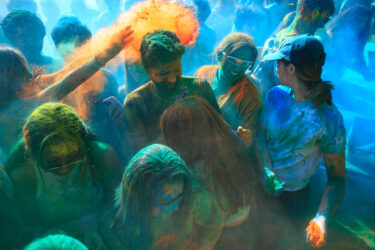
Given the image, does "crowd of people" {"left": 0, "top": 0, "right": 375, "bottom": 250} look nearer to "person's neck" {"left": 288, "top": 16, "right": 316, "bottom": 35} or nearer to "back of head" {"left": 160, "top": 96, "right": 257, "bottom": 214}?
"back of head" {"left": 160, "top": 96, "right": 257, "bottom": 214}

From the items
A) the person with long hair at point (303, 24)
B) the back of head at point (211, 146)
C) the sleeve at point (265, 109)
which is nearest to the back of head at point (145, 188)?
the back of head at point (211, 146)

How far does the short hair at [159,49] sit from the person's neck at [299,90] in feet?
3.44

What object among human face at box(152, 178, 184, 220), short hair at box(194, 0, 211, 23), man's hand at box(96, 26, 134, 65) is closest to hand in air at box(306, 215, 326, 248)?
human face at box(152, 178, 184, 220)

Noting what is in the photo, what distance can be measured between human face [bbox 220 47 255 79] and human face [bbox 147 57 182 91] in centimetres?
71

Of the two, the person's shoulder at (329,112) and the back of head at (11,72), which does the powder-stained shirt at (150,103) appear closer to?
the person's shoulder at (329,112)

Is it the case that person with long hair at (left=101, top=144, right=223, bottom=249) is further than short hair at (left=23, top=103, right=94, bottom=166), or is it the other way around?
short hair at (left=23, top=103, right=94, bottom=166)

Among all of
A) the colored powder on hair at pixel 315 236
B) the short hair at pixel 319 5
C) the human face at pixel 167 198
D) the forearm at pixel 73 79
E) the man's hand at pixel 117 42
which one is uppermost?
the short hair at pixel 319 5

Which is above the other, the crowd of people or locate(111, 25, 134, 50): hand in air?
locate(111, 25, 134, 50): hand in air

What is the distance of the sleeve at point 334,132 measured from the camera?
1625mm

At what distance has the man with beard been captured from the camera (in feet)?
6.00

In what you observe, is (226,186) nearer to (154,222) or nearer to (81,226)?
(154,222)

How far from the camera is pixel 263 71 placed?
3250 mm

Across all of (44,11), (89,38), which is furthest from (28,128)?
(44,11)

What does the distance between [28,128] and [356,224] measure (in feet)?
12.0
